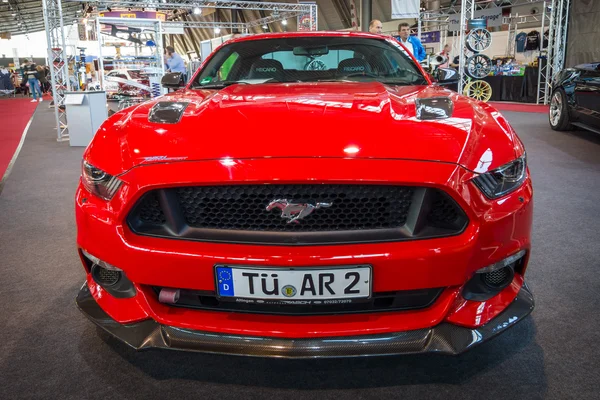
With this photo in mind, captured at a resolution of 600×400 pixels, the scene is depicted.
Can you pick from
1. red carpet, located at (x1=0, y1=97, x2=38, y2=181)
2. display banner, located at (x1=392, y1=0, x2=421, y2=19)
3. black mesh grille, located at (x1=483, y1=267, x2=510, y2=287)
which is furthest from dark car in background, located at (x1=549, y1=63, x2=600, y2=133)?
red carpet, located at (x1=0, y1=97, x2=38, y2=181)

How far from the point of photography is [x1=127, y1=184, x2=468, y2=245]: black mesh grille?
132 cm

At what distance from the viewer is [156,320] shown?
140 cm

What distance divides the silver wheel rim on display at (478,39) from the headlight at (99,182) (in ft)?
37.4

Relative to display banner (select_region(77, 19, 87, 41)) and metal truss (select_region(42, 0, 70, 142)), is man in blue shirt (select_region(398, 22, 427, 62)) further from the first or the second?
display banner (select_region(77, 19, 87, 41))

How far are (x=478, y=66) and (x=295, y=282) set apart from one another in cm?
1186

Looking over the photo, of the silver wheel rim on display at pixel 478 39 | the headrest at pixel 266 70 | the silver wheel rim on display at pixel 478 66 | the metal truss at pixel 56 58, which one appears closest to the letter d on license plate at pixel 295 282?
the headrest at pixel 266 70

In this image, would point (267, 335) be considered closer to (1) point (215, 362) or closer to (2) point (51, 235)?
(1) point (215, 362)

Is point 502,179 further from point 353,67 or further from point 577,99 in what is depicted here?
point 577,99

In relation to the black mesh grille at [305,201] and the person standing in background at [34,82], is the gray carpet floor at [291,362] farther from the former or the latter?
the person standing in background at [34,82]

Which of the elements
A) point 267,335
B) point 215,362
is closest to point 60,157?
point 215,362

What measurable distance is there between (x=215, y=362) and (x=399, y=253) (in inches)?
32.2

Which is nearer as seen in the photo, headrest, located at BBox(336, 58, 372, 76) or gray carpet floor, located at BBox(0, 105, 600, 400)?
gray carpet floor, located at BBox(0, 105, 600, 400)

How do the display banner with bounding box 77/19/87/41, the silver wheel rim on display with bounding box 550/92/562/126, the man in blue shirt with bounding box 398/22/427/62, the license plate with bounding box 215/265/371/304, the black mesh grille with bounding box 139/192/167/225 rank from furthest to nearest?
the display banner with bounding box 77/19/87/41
the man in blue shirt with bounding box 398/22/427/62
the silver wheel rim on display with bounding box 550/92/562/126
the black mesh grille with bounding box 139/192/167/225
the license plate with bounding box 215/265/371/304

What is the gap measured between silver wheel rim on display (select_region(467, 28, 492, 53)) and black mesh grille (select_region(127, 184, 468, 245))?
11.2 meters
